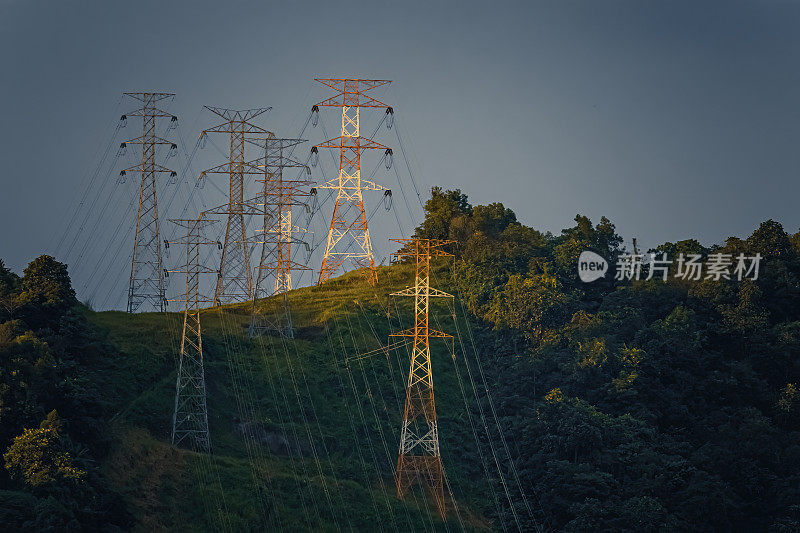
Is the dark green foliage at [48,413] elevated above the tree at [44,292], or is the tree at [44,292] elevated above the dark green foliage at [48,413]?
the tree at [44,292]

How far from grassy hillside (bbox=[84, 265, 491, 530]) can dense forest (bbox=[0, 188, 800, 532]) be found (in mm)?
232

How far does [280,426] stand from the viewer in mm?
73125

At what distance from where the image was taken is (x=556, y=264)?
10069 centimetres

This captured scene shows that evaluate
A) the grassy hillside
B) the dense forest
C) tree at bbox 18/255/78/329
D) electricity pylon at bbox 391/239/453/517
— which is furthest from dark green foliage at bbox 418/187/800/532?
tree at bbox 18/255/78/329

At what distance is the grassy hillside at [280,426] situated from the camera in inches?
2442

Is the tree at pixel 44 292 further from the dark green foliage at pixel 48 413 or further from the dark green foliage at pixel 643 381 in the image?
the dark green foliage at pixel 643 381

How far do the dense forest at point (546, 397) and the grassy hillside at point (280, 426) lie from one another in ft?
0.76

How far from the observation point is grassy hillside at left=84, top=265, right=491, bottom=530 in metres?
62.0

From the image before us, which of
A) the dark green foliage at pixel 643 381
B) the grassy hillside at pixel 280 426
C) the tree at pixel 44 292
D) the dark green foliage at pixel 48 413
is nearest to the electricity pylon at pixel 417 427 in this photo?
the grassy hillside at pixel 280 426

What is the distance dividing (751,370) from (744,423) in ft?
26.0

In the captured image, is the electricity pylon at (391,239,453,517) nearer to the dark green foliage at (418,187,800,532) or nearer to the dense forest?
the dense forest

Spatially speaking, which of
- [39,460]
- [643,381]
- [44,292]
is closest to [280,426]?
[44,292]

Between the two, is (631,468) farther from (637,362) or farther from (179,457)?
(179,457)

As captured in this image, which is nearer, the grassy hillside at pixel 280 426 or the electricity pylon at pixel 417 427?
the grassy hillside at pixel 280 426
